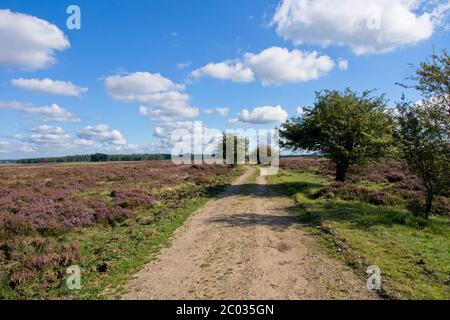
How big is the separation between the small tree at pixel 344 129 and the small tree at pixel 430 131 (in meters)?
8.60

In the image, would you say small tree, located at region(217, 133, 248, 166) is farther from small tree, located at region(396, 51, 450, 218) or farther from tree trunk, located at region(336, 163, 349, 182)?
small tree, located at region(396, 51, 450, 218)

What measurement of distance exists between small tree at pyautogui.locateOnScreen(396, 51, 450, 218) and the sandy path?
24.6ft

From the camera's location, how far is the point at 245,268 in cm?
970

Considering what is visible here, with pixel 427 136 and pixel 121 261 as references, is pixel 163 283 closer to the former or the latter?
pixel 121 261

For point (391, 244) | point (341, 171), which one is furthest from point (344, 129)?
point (391, 244)

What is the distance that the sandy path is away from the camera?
8.11 metres

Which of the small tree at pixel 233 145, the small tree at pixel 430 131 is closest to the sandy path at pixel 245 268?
the small tree at pixel 430 131

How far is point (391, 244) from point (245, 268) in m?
5.63

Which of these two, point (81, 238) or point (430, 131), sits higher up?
point (430, 131)

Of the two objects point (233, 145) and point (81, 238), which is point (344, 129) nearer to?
point (81, 238)

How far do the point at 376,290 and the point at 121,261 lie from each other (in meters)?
7.49

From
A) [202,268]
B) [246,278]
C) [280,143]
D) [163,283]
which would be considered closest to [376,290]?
[246,278]

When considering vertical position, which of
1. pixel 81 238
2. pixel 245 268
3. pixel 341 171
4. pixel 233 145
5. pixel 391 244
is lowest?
pixel 81 238

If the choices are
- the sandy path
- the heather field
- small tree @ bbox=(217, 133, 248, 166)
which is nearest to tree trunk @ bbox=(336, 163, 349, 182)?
the heather field
